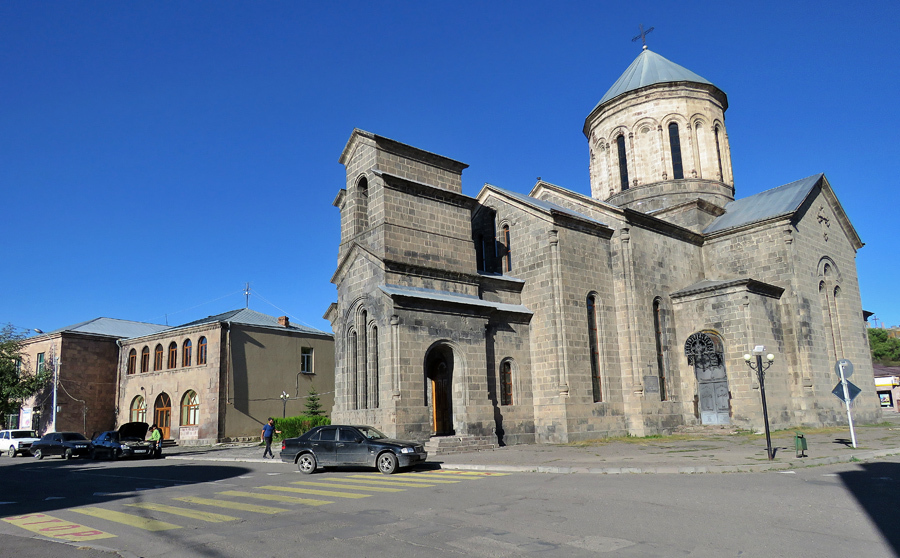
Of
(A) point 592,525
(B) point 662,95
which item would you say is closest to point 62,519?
(A) point 592,525

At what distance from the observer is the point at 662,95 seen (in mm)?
32938

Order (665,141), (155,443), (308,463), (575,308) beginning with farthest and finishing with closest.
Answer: (665,141) < (155,443) < (575,308) < (308,463)

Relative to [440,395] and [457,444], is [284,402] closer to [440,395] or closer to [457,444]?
[440,395]

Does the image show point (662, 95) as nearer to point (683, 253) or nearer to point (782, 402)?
point (683, 253)

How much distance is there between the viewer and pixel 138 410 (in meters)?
37.9

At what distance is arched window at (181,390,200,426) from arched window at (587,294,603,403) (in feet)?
74.7

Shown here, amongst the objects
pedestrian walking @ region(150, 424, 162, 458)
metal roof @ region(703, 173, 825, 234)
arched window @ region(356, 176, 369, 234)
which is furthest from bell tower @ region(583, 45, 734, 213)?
pedestrian walking @ region(150, 424, 162, 458)

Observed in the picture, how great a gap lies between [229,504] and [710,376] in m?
21.2

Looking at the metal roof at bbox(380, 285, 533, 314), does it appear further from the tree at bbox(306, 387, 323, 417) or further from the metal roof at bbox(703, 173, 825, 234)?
the tree at bbox(306, 387, 323, 417)

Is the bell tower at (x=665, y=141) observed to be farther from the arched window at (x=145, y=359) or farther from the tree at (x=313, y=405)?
the arched window at (x=145, y=359)

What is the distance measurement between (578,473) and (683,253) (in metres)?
17.9

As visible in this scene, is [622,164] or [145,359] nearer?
[622,164]

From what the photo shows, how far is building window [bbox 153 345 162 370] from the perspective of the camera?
37094mm

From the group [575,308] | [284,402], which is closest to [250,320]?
[284,402]
